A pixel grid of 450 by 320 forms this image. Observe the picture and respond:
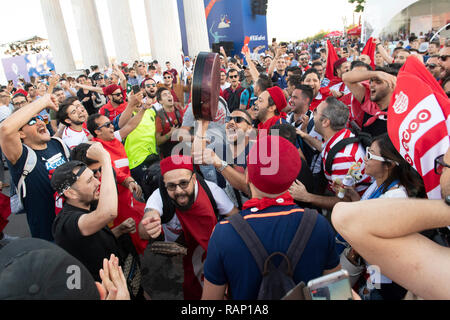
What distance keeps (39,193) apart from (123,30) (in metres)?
15.9

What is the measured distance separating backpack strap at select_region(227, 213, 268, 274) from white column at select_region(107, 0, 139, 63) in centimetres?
1748

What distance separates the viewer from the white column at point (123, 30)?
51.7 ft

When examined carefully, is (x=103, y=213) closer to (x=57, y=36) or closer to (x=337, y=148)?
(x=337, y=148)

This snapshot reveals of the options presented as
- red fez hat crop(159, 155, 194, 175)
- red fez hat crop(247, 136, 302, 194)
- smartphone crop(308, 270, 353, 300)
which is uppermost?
red fez hat crop(247, 136, 302, 194)

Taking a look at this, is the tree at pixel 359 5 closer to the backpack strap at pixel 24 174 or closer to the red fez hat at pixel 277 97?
the red fez hat at pixel 277 97

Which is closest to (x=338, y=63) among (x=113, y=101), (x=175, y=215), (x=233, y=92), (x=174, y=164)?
(x=233, y=92)

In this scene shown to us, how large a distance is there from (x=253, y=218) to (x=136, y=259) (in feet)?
5.24

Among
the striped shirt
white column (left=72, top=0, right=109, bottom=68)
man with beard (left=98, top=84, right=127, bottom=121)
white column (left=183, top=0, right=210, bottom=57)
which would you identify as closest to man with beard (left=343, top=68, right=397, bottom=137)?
the striped shirt

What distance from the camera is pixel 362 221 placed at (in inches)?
38.5

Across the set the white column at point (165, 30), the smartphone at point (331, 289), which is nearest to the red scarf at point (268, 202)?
the smartphone at point (331, 289)

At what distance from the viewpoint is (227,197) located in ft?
8.98

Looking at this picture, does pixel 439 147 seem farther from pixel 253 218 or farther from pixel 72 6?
pixel 72 6

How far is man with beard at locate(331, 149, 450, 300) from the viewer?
92 cm

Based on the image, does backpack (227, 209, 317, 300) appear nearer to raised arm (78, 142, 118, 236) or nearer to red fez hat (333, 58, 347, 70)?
raised arm (78, 142, 118, 236)
